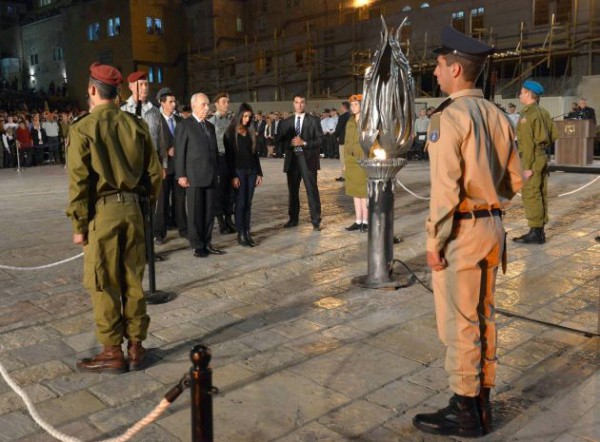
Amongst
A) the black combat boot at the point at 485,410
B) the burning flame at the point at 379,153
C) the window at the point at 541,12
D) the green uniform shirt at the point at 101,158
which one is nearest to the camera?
the black combat boot at the point at 485,410

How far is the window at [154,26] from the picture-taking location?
41.0m

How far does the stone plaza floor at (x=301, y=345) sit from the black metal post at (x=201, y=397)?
102 centimetres

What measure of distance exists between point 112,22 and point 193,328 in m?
40.9

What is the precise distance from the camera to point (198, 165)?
7.20 metres

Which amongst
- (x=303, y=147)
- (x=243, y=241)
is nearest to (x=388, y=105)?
(x=303, y=147)

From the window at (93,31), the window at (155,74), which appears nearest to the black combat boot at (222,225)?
the window at (155,74)

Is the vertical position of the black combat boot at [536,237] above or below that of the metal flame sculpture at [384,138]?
below

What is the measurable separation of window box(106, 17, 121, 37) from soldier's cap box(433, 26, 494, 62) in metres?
41.3

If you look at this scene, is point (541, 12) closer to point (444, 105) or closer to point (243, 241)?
point (243, 241)

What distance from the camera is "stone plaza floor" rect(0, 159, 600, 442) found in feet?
11.2

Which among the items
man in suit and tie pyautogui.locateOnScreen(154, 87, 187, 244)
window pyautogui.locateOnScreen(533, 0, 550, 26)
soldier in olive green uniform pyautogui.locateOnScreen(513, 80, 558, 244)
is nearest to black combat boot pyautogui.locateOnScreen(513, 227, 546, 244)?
soldier in olive green uniform pyautogui.locateOnScreen(513, 80, 558, 244)

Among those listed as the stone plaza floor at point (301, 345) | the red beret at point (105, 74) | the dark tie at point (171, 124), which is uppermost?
the red beret at point (105, 74)

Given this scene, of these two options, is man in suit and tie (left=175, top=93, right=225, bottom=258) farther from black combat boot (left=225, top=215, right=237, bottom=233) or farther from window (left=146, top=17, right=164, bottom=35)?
window (left=146, top=17, right=164, bottom=35)

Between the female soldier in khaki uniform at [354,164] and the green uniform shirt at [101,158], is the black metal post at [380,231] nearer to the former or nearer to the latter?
the female soldier in khaki uniform at [354,164]
